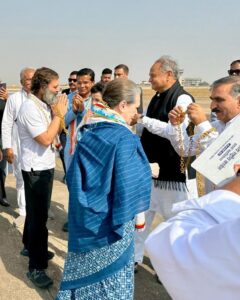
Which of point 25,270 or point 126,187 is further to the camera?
point 25,270

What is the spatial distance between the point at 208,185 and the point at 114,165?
3.08 ft

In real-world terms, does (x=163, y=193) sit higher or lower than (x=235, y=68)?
lower

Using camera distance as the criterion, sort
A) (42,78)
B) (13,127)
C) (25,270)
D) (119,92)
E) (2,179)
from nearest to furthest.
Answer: (119,92) → (42,78) → (25,270) → (13,127) → (2,179)

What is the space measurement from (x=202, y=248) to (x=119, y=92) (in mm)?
1762

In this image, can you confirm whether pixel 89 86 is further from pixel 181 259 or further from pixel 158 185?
pixel 181 259

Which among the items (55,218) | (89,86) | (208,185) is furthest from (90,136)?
(55,218)

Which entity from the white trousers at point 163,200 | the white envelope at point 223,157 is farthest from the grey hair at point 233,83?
the white trousers at point 163,200

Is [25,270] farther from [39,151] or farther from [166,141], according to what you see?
[166,141]

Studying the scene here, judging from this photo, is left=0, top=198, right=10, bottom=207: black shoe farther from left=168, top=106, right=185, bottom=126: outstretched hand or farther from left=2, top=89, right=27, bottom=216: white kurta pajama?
left=168, top=106, right=185, bottom=126: outstretched hand

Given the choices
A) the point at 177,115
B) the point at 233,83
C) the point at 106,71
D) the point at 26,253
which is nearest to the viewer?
the point at 233,83

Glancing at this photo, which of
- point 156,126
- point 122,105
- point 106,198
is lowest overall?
point 106,198

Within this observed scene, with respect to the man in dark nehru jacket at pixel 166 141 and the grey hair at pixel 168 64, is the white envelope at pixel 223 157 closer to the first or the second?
the man in dark nehru jacket at pixel 166 141

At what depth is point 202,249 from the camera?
75 centimetres

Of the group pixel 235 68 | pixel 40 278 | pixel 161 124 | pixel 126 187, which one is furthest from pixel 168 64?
pixel 40 278
